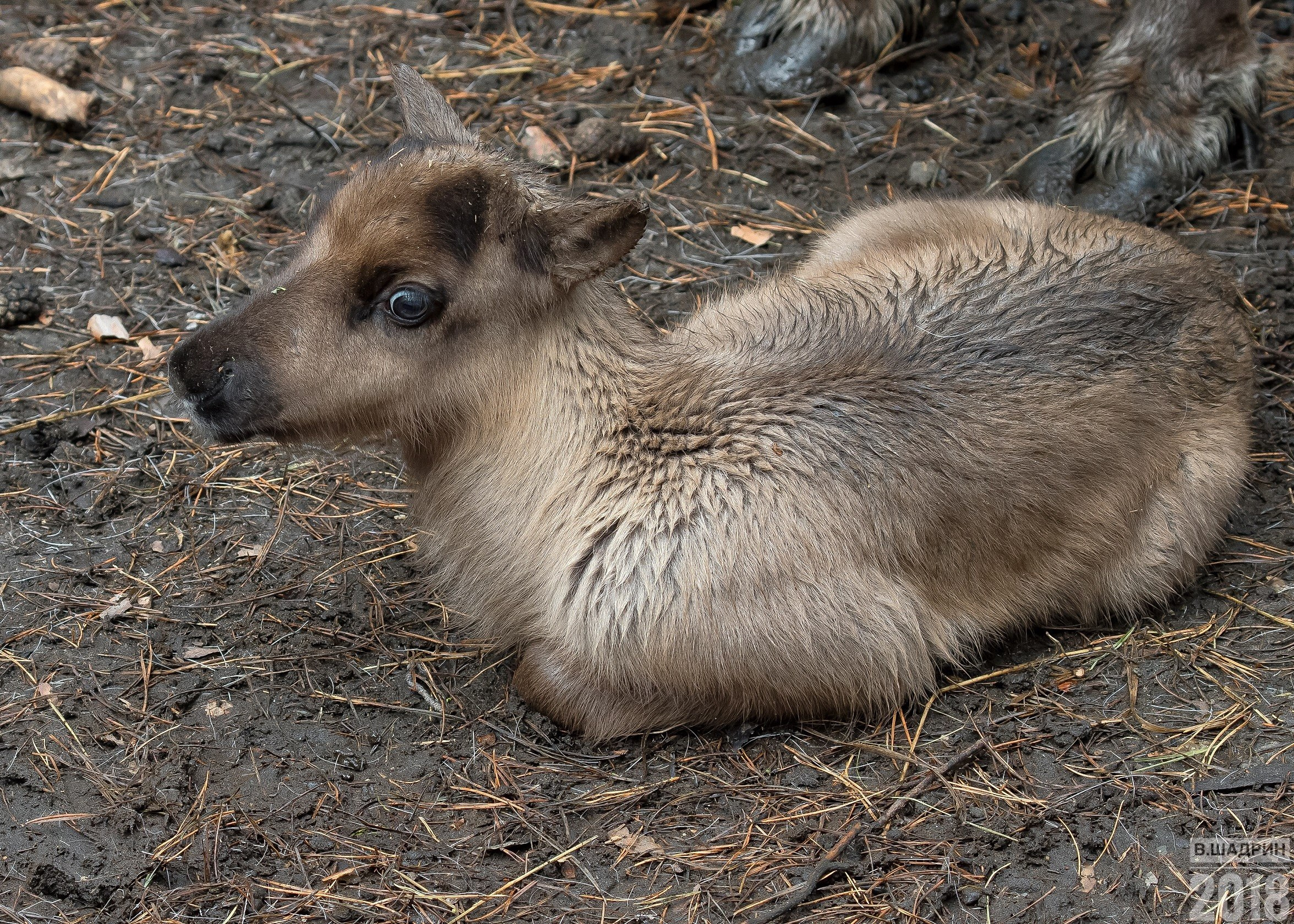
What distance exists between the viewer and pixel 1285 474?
574cm

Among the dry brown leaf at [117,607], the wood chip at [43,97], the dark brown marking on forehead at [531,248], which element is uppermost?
the dark brown marking on forehead at [531,248]

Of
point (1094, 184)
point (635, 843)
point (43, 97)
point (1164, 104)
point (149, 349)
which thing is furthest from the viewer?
point (43, 97)

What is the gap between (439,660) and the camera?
520cm

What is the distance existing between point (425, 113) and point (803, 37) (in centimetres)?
376

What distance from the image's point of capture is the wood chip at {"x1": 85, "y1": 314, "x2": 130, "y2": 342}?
649cm

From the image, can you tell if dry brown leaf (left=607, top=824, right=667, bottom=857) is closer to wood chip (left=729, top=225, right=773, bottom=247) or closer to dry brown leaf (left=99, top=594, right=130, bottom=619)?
dry brown leaf (left=99, top=594, right=130, bottom=619)

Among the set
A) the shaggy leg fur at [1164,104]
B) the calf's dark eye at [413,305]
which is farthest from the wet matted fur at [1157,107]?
the calf's dark eye at [413,305]

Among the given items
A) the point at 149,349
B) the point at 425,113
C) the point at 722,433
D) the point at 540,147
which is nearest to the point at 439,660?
the point at 722,433

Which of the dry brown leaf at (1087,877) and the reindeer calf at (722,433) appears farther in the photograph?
the reindeer calf at (722,433)

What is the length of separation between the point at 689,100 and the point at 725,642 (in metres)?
4.58

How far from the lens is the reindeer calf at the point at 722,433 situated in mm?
4461

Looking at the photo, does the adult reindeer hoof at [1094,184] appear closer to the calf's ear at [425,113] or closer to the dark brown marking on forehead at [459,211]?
the calf's ear at [425,113]

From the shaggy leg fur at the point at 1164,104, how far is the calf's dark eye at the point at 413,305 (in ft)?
14.2

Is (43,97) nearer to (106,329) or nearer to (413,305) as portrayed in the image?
(106,329)
